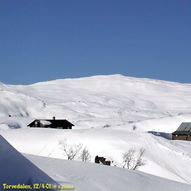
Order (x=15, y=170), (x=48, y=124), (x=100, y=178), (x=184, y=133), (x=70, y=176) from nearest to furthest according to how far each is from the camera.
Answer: (x=15, y=170) → (x=70, y=176) → (x=100, y=178) → (x=184, y=133) → (x=48, y=124)

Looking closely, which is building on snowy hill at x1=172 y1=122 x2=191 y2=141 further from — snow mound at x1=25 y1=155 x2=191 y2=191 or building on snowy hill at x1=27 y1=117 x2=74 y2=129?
snow mound at x1=25 y1=155 x2=191 y2=191

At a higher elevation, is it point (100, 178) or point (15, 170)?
point (15, 170)

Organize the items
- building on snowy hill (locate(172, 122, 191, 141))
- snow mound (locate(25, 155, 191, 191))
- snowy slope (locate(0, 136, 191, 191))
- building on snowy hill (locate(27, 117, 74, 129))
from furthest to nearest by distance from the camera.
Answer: building on snowy hill (locate(27, 117, 74, 129))
building on snowy hill (locate(172, 122, 191, 141))
snow mound (locate(25, 155, 191, 191))
snowy slope (locate(0, 136, 191, 191))

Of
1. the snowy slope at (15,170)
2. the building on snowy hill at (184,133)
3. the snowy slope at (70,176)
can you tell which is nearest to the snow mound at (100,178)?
the snowy slope at (70,176)

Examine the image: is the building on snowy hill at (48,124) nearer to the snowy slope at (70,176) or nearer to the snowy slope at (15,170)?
the snowy slope at (70,176)

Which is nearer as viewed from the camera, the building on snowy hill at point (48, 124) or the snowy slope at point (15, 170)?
the snowy slope at point (15, 170)

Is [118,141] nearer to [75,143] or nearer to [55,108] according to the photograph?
[75,143]

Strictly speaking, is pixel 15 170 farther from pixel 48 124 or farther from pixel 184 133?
pixel 48 124

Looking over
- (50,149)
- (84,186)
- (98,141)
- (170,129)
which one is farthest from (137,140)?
(170,129)

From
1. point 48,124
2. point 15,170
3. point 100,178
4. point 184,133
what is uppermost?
point 48,124

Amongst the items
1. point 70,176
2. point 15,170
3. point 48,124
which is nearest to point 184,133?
point 48,124

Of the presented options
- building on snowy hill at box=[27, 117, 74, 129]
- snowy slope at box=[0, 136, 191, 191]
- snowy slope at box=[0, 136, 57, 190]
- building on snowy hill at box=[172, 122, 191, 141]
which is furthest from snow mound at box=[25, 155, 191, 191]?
building on snowy hill at box=[27, 117, 74, 129]

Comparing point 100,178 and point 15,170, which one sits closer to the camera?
point 15,170

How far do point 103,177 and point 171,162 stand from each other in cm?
3515
